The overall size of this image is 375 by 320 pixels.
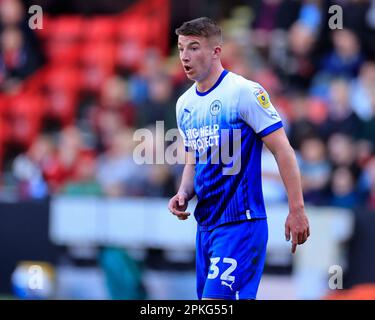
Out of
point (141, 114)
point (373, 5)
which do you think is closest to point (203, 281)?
point (141, 114)

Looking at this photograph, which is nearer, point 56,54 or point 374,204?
point 374,204

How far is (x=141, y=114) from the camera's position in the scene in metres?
13.6

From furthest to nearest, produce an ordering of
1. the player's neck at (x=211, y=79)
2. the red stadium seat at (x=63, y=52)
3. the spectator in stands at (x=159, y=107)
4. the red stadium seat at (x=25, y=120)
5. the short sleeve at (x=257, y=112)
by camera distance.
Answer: the red stadium seat at (x=63, y=52) < the red stadium seat at (x=25, y=120) < the spectator in stands at (x=159, y=107) < the player's neck at (x=211, y=79) < the short sleeve at (x=257, y=112)

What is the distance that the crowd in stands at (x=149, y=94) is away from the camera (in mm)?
11836

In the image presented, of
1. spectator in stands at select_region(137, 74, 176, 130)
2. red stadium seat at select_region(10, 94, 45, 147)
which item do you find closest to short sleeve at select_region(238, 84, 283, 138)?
spectator in stands at select_region(137, 74, 176, 130)

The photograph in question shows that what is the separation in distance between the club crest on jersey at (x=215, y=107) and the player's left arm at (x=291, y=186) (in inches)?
14.8

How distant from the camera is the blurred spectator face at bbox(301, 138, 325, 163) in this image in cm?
1171

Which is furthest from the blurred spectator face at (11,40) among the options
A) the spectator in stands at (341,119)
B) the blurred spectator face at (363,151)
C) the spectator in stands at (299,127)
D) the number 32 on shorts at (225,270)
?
the number 32 on shorts at (225,270)

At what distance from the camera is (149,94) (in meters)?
14.0

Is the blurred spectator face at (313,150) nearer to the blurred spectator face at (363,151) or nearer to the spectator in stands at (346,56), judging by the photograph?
the blurred spectator face at (363,151)

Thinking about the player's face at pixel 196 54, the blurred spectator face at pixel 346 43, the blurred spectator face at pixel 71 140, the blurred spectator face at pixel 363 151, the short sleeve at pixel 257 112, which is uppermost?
the blurred spectator face at pixel 346 43

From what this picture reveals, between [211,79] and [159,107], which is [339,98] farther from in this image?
[211,79]

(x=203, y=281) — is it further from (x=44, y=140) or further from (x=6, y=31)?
(x=6, y=31)
